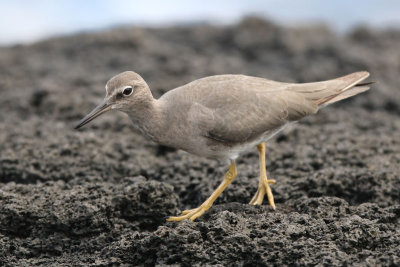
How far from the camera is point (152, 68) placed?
1296cm

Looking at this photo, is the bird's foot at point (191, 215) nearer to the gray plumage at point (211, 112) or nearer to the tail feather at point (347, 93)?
the gray plumage at point (211, 112)

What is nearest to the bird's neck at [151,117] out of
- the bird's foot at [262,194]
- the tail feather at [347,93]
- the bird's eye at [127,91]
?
the bird's eye at [127,91]

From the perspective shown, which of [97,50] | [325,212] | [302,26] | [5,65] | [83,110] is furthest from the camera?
[302,26]

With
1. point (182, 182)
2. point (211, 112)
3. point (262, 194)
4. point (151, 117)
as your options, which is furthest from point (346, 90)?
point (151, 117)

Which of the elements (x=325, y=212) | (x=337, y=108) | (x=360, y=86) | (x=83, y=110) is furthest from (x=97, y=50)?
(x=325, y=212)

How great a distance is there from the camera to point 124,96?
5.77 meters

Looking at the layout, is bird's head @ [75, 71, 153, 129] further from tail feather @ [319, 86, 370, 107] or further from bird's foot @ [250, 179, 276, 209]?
tail feather @ [319, 86, 370, 107]

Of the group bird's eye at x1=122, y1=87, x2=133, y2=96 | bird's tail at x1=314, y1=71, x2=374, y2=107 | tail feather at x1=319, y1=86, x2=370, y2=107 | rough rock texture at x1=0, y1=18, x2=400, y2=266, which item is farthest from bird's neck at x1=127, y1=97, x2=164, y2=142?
tail feather at x1=319, y1=86, x2=370, y2=107

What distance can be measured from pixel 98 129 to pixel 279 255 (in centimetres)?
493

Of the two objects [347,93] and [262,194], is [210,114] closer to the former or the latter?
[262,194]

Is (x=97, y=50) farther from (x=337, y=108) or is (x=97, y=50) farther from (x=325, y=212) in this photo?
(x=325, y=212)

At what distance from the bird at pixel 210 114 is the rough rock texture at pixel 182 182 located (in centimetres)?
54

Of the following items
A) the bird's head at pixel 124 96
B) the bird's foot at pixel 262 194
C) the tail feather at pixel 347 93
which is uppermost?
the bird's head at pixel 124 96

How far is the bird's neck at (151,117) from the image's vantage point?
19.2ft
